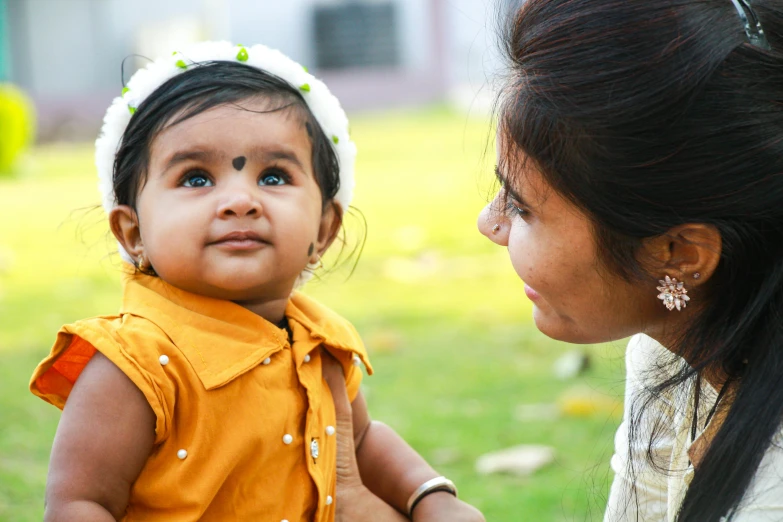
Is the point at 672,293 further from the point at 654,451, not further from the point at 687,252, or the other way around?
the point at 654,451

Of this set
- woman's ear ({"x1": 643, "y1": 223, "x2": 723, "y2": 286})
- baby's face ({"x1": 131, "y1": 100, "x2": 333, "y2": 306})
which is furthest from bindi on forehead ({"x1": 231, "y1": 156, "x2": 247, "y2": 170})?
woman's ear ({"x1": 643, "y1": 223, "x2": 723, "y2": 286})

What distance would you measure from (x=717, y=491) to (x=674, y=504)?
0.37 m

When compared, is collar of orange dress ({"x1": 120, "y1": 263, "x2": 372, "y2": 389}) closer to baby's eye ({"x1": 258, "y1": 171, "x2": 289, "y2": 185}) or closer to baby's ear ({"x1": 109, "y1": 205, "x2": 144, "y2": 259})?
baby's ear ({"x1": 109, "y1": 205, "x2": 144, "y2": 259})

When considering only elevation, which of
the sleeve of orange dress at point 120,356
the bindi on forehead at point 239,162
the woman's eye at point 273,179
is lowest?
the sleeve of orange dress at point 120,356

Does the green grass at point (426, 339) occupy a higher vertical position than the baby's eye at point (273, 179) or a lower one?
lower

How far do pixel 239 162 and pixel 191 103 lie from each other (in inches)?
5.7

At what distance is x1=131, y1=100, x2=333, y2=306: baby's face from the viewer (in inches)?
68.8

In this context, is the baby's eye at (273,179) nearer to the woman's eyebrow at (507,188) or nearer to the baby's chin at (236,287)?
the baby's chin at (236,287)

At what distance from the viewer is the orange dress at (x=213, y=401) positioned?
1.68 meters

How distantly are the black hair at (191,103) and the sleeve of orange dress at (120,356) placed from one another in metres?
0.28

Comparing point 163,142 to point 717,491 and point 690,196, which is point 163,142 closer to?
point 690,196

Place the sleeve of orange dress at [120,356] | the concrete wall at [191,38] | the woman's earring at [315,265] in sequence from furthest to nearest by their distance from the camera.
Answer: the concrete wall at [191,38] < the woman's earring at [315,265] < the sleeve of orange dress at [120,356]

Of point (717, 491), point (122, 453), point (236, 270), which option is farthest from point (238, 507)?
point (717, 491)

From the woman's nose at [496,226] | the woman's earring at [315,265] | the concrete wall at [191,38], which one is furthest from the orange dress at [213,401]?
the concrete wall at [191,38]
